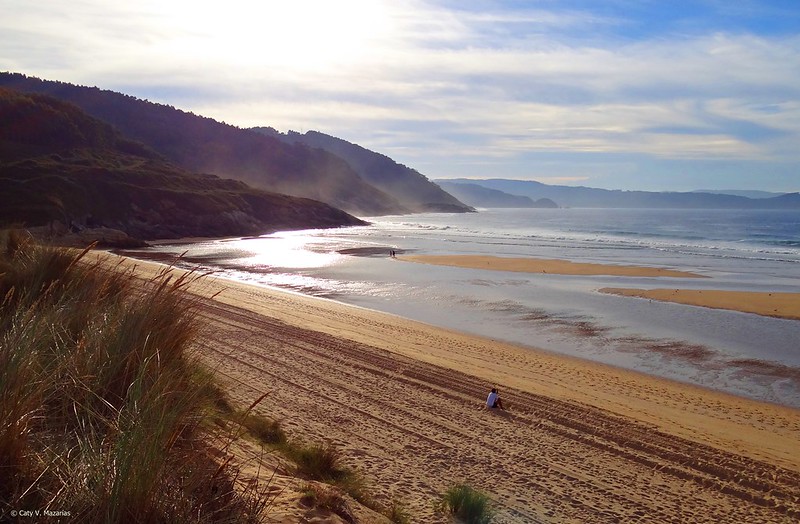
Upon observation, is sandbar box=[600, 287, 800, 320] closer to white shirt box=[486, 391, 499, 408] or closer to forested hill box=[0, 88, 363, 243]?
white shirt box=[486, 391, 499, 408]

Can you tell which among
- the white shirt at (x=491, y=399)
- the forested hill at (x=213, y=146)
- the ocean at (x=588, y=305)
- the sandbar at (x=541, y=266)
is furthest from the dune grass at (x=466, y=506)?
the forested hill at (x=213, y=146)

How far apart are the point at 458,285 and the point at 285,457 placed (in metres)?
20.2

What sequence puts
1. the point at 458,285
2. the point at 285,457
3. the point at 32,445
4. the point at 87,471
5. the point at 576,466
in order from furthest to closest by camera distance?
1. the point at 458,285
2. the point at 576,466
3. the point at 285,457
4. the point at 32,445
5. the point at 87,471

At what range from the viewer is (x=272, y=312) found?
646 inches

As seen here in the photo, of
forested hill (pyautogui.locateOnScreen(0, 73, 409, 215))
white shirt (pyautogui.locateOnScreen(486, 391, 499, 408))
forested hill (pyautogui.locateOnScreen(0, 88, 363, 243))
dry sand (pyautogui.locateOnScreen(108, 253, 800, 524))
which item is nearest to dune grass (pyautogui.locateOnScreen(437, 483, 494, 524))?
dry sand (pyautogui.locateOnScreen(108, 253, 800, 524))

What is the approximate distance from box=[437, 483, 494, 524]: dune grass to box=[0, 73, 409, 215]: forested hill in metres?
132

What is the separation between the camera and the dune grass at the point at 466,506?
206 inches

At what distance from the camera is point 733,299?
22891 mm

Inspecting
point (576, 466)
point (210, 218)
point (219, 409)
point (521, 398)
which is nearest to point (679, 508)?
point (576, 466)

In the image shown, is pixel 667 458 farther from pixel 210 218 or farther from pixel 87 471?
pixel 210 218

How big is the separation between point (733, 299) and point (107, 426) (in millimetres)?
23519

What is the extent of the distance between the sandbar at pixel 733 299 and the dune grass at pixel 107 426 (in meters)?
20.3

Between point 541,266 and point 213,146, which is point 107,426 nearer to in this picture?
point 541,266

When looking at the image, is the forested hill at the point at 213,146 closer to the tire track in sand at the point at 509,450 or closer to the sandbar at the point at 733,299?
the sandbar at the point at 733,299
